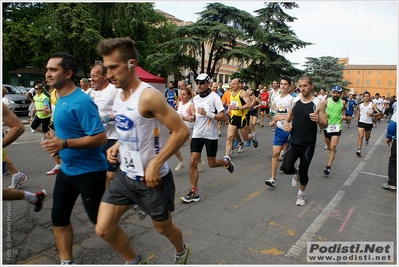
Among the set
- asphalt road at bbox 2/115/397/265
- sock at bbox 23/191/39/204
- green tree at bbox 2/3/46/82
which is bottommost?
asphalt road at bbox 2/115/397/265

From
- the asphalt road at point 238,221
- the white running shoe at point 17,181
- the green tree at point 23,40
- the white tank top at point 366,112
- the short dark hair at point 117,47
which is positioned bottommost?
the asphalt road at point 238,221

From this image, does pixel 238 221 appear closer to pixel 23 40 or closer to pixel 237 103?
pixel 237 103

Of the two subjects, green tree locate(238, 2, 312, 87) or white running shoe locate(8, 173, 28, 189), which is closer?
white running shoe locate(8, 173, 28, 189)

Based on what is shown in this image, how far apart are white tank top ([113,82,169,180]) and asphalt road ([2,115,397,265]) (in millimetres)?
1081

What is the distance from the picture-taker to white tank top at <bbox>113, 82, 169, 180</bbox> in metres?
2.40

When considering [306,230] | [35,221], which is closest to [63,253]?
[35,221]

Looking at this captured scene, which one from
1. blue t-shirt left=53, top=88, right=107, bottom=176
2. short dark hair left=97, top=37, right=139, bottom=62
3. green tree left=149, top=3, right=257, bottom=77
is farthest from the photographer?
green tree left=149, top=3, right=257, bottom=77

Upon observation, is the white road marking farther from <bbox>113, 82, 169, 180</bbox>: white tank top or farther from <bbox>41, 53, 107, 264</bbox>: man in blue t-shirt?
<bbox>41, 53, 107, 264</bbox>: man in blue t-shirt

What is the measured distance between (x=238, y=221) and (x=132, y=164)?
204cm

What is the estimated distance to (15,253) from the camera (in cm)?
309

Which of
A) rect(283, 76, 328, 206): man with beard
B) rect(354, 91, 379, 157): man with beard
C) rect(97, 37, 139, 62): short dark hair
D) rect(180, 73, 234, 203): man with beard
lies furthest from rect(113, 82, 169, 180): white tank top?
rect(354, 91, 379, 157): man with beard

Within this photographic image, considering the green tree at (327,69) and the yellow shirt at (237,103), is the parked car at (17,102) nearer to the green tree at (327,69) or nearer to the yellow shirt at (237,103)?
the yellow shirt at (237,103)

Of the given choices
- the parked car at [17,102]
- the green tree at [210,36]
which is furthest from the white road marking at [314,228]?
the green tree at [210,36]

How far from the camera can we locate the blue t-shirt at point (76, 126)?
2.65 m
